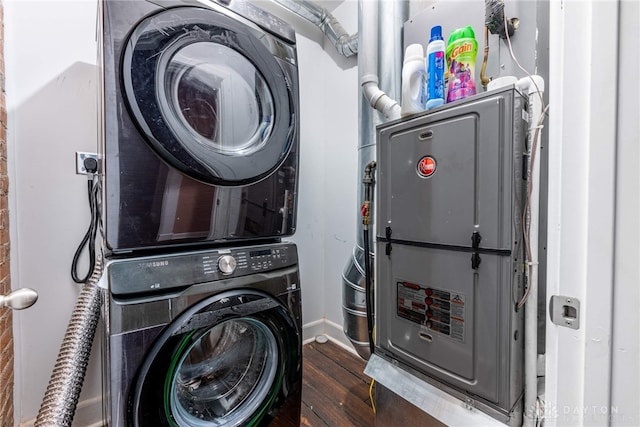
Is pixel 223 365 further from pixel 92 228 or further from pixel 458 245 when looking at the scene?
pixel 458 245

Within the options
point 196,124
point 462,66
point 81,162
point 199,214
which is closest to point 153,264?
point 199,214

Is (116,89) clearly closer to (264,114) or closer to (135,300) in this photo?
(264,114)

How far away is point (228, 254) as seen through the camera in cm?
96

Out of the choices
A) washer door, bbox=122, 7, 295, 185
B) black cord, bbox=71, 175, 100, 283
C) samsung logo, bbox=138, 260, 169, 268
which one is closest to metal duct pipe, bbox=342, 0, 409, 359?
washer door, bbox=122, 7, 295, 185

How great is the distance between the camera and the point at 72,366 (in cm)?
91

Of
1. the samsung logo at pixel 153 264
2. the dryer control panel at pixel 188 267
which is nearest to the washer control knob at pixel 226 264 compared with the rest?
the dryer control panel at pixel 188 267

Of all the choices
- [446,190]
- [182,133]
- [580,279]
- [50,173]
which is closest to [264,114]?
[182,133]

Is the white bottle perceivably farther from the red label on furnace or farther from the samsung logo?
the samsung logo

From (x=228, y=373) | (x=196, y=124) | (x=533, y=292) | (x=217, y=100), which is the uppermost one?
(x=217, y=100)

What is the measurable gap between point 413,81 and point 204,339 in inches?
49.9

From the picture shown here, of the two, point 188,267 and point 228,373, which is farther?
point 228,373

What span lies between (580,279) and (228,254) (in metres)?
0.94

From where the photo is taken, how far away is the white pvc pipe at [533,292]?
796 mm

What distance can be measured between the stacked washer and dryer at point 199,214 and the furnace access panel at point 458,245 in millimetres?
431
